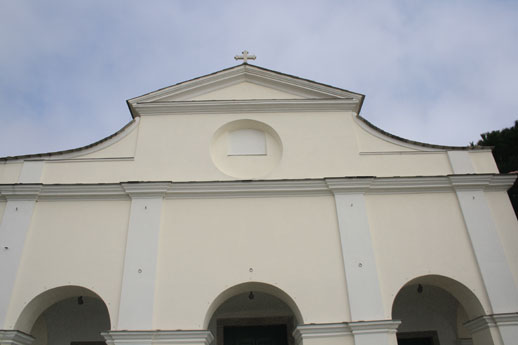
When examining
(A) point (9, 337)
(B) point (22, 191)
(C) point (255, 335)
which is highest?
(B) point (22, 191)

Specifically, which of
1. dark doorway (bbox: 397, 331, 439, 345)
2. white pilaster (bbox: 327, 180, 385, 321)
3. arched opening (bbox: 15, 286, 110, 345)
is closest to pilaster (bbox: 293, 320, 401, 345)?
white pilaster (bbox: 327, 180, 385, 321)

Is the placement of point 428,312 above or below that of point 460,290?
above

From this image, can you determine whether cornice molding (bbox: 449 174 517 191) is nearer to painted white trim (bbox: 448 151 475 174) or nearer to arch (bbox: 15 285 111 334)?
painted white trim (bbox: 448 151 475 174)

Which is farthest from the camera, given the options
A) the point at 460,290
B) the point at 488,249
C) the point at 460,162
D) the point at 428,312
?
the point at 428,312

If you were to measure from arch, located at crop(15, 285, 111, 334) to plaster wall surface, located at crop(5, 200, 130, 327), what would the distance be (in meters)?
0.08

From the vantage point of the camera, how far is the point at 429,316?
9570mm

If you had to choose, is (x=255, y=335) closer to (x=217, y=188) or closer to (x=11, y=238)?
(x=217, y=188)

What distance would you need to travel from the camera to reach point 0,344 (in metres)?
7.18

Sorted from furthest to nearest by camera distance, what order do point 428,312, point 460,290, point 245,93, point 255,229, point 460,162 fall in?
point 245,93
point 428,312
point 460,162
point 255,229
point 460,290

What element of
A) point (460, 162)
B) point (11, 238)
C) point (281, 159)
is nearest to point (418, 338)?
point (460, 162)

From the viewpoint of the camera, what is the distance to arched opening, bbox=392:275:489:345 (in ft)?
30.5

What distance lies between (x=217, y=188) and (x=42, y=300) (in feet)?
12.4

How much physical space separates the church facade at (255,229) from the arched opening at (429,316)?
1.3 inches

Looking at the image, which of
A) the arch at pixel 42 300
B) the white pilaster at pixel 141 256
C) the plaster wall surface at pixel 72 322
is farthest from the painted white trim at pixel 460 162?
the plaster wall surface at pixel 72 322
